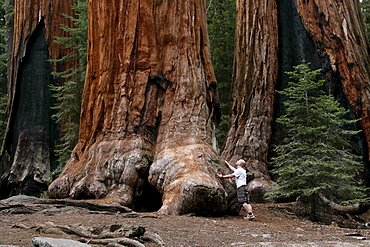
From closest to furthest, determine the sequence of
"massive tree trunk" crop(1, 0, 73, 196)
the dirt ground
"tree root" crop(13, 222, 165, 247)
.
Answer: "tree root" crop(13, 222, 165, 247)
the dirt ground
"massive tree trunk" crop(1, 0, 73, 196)

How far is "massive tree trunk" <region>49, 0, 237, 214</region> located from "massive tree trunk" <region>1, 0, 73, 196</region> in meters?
6.78

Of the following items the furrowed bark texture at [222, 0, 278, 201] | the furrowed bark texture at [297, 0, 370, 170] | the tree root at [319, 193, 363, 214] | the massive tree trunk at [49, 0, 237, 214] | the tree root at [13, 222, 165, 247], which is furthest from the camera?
the furrowed bark texture at [222, 0, 278, 201]

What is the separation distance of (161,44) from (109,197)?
3979 mm

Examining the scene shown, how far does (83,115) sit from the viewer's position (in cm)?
941

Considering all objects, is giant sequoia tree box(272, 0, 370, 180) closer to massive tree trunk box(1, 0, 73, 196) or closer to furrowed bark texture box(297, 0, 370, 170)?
furrowed bark texture box(297, 0, 370, 170)

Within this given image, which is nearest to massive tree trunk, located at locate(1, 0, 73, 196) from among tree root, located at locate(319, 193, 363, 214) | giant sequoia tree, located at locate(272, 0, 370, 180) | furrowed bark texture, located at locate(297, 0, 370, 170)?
giant sequoia tree, located at locate(272, 0, 370, 180)

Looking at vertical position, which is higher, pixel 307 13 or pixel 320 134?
pixel 307 13

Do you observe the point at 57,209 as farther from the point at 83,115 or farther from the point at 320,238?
the point at 320,238

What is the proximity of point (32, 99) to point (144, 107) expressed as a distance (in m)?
9.10

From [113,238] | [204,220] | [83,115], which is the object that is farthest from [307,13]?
[113,238]

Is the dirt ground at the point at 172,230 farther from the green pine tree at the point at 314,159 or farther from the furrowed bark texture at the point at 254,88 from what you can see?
the furrowed bark texture at the point at 254,88

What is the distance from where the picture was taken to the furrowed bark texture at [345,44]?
34.9 ft

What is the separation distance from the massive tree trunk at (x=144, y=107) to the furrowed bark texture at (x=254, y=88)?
8.54 feet

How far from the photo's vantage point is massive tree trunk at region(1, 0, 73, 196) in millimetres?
14719
